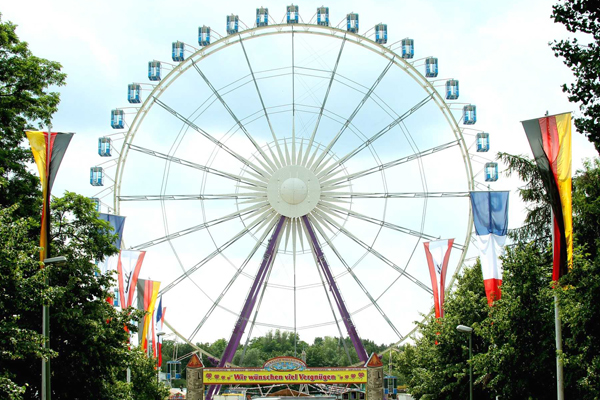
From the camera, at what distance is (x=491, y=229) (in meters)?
41.6

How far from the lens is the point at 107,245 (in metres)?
31.2

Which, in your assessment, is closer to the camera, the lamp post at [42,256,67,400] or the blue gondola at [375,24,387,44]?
the lamp post at [42,256,67,400]

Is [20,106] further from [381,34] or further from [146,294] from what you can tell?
[381,34]

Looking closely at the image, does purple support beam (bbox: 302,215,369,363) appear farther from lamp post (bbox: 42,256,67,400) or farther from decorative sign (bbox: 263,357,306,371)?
lamp post (bbox: 42,256,67,400)

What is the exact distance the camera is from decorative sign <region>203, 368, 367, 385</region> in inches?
1842

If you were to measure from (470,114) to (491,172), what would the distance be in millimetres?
3699

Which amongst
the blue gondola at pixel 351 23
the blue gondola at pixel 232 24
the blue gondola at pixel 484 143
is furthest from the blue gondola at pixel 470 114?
the blue gondola at pixel 232 24

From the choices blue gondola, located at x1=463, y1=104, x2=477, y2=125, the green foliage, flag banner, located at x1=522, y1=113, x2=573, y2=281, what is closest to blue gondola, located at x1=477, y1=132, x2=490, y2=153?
blue gondola, located at x1=463, y1=104, x2=477, y2=125

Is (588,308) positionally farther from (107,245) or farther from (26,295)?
(107,245)

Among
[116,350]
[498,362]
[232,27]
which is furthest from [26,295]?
[232,27]

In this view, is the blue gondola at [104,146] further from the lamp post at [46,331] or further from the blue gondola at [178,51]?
the lamp post at [46,331]

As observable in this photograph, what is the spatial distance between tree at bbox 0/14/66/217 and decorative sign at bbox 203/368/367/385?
20.0m

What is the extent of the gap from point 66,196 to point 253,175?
1896 centimetres

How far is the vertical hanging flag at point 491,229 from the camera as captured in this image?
37031 mm
